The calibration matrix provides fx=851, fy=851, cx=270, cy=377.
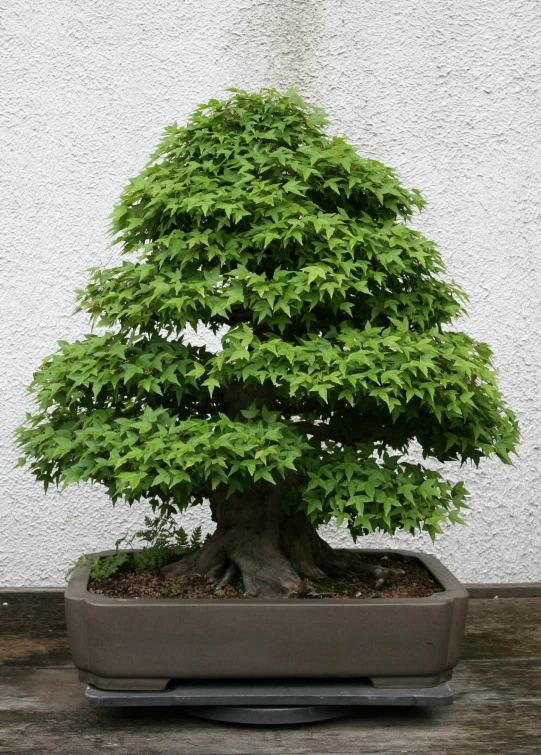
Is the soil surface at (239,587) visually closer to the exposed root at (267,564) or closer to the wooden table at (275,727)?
the exposed root at (267,564)

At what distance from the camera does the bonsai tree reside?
1528 mm

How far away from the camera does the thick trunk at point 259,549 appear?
174 centimetres

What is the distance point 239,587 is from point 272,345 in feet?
1.79

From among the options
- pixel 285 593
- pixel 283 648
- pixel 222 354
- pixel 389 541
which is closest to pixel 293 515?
pixel 285 593

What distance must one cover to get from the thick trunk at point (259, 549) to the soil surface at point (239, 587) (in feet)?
0.08

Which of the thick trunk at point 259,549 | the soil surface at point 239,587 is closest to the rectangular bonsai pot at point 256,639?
the soil surface at point 239,587

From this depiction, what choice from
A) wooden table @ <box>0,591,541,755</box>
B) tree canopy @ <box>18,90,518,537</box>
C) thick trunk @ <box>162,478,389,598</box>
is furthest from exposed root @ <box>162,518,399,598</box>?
wooden table @ <box>0,591,541,755</box>

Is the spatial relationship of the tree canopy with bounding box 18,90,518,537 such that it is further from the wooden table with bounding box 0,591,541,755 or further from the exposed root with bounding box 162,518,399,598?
the wooden table with bounding box 0,591,541,755

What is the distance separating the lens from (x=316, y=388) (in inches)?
57.5

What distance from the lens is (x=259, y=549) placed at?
178 cm

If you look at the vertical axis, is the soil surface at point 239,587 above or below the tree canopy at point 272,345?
below

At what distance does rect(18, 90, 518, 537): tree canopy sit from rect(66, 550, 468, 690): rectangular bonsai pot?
17cm

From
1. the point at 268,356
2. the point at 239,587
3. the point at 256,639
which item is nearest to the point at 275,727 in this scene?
the point at 256,639

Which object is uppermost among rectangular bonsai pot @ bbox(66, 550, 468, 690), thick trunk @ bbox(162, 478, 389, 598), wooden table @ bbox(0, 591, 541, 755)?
thick trunk @ bbox(162, 478, 389, 598)
